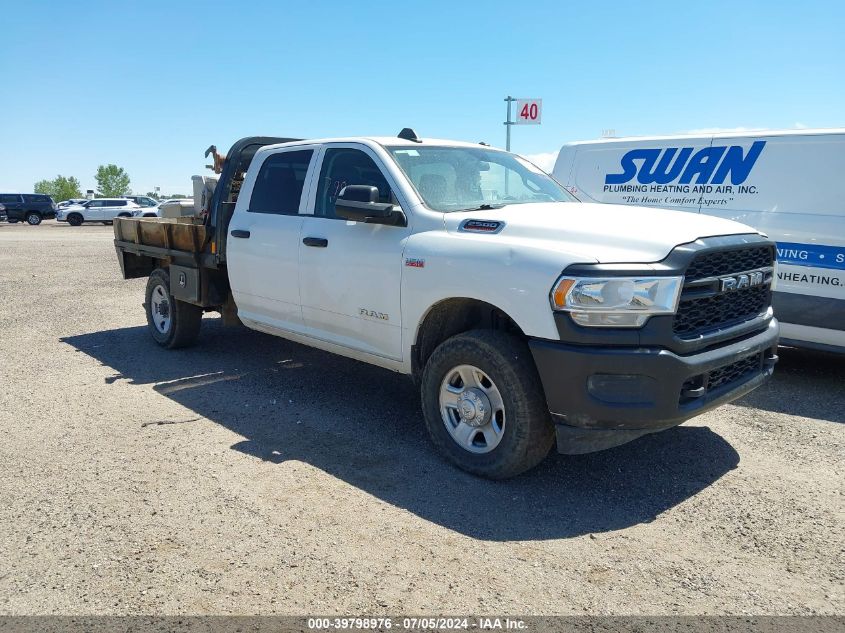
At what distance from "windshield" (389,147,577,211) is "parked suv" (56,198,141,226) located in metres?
39.5

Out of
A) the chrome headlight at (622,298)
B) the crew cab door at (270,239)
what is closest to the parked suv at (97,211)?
the crew cab door at (270,239)

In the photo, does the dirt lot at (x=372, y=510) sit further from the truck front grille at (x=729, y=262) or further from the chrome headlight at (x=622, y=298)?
the truck front grille at (x=729, y=262)

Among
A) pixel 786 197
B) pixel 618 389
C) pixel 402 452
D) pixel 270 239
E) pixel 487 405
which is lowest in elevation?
pixel 402 452

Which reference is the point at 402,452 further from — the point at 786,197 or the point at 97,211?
the point at 97,211

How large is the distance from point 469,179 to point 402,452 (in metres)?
1.97

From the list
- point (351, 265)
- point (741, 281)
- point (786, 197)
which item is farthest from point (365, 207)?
point (786, 197)

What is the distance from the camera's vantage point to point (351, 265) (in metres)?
4.93

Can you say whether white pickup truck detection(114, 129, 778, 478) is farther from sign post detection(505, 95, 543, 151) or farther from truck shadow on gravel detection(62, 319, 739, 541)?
sign post detection(505, 95, 543, 151)

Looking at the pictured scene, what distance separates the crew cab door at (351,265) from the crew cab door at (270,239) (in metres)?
0.18

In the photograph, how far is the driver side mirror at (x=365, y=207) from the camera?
4.49m

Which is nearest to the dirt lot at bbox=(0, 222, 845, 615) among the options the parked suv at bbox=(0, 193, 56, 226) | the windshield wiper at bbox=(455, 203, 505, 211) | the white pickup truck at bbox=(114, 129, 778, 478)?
the white pickup truck at bbox=(114, 129, 778, 478)

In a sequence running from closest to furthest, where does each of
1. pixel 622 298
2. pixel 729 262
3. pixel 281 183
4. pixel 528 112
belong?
1. pixel 622 298
2. pixel 729 262
3. pixel 281 183
4. pixel 528 112

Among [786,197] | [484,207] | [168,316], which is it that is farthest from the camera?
[168,316]

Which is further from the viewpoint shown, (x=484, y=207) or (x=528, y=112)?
(x=528, y=112)
